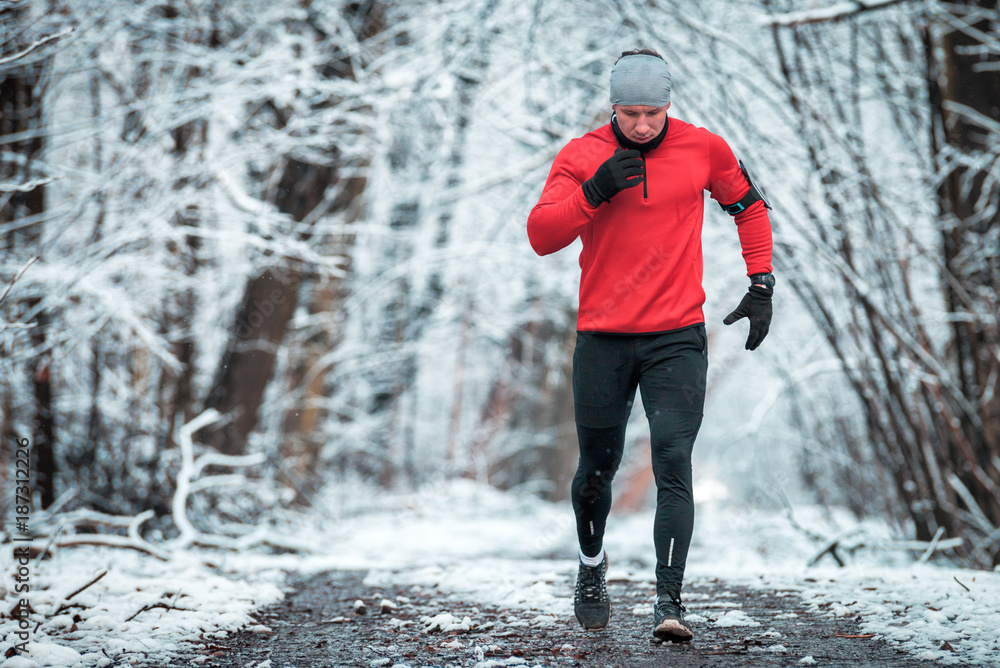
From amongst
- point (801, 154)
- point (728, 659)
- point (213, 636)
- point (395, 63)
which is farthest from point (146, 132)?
point (728, 659)

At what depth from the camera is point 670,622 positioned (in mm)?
2523

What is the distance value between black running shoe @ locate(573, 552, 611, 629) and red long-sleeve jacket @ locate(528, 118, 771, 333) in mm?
900

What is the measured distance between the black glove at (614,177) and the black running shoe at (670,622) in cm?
Result: 134

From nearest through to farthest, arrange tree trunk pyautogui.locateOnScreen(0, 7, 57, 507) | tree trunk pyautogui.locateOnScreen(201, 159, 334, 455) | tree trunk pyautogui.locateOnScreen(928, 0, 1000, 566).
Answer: tree trunk pyautogui.locateOnScreen(928, 0, 1000, 566)
tree trunk pyautogui.locateOnScreen(0, 7, 57, 507)
tree trunk pyautogui.locateOnScreen(201, 159, 334, 455)

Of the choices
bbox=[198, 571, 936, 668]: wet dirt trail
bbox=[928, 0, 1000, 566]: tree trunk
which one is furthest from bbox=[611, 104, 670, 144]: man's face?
bbox=[928, 0, 1000, 566]: tree trunk

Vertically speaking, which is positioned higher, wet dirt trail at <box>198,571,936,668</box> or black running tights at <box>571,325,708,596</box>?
black running tights at <box>571,325,708,596</box>

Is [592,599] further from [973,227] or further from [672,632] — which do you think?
[973,227]

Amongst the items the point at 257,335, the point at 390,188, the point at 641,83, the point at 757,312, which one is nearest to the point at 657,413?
the point at 757,312

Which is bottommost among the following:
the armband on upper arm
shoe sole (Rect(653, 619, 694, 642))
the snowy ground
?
the snowy ground

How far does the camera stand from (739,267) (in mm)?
8102

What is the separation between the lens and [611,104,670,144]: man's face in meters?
2.70

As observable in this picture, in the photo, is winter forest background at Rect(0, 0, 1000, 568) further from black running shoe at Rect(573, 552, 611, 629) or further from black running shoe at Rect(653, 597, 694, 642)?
black running shoe at Rect(653, 597, 694, 642)

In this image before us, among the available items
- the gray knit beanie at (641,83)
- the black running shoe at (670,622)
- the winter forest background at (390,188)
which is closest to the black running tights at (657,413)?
the black running shoe at (670,622)

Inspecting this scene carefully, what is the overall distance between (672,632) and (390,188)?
26.5 feet
